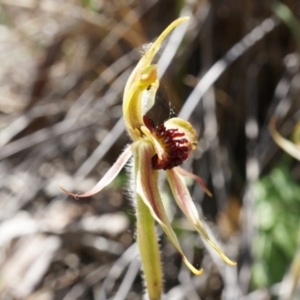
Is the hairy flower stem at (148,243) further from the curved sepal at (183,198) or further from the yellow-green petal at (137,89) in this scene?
the yellow-green petal at (137,89)

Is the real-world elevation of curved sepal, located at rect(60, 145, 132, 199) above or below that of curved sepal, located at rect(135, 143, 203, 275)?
above

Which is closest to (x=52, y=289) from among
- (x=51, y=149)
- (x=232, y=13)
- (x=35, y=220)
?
(x=35, y=220)

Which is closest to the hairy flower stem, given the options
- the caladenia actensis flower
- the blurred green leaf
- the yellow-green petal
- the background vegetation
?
the caladenia actensis flower

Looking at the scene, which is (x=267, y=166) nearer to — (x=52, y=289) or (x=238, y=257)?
(x=238, y=257)

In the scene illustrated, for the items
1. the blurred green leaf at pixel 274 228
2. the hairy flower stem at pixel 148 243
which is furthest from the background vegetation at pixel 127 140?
the hairy flower stem at pixel 148 243

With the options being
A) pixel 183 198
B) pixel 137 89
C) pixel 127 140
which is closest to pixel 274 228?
pixel 127 140

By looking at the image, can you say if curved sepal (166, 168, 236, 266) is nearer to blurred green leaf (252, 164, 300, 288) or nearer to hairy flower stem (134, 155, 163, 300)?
hairy flower stem (134, 155, 163, 300)

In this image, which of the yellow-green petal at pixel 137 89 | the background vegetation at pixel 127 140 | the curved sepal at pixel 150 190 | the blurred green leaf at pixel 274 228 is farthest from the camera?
the background vegetation at pixel 127 140
